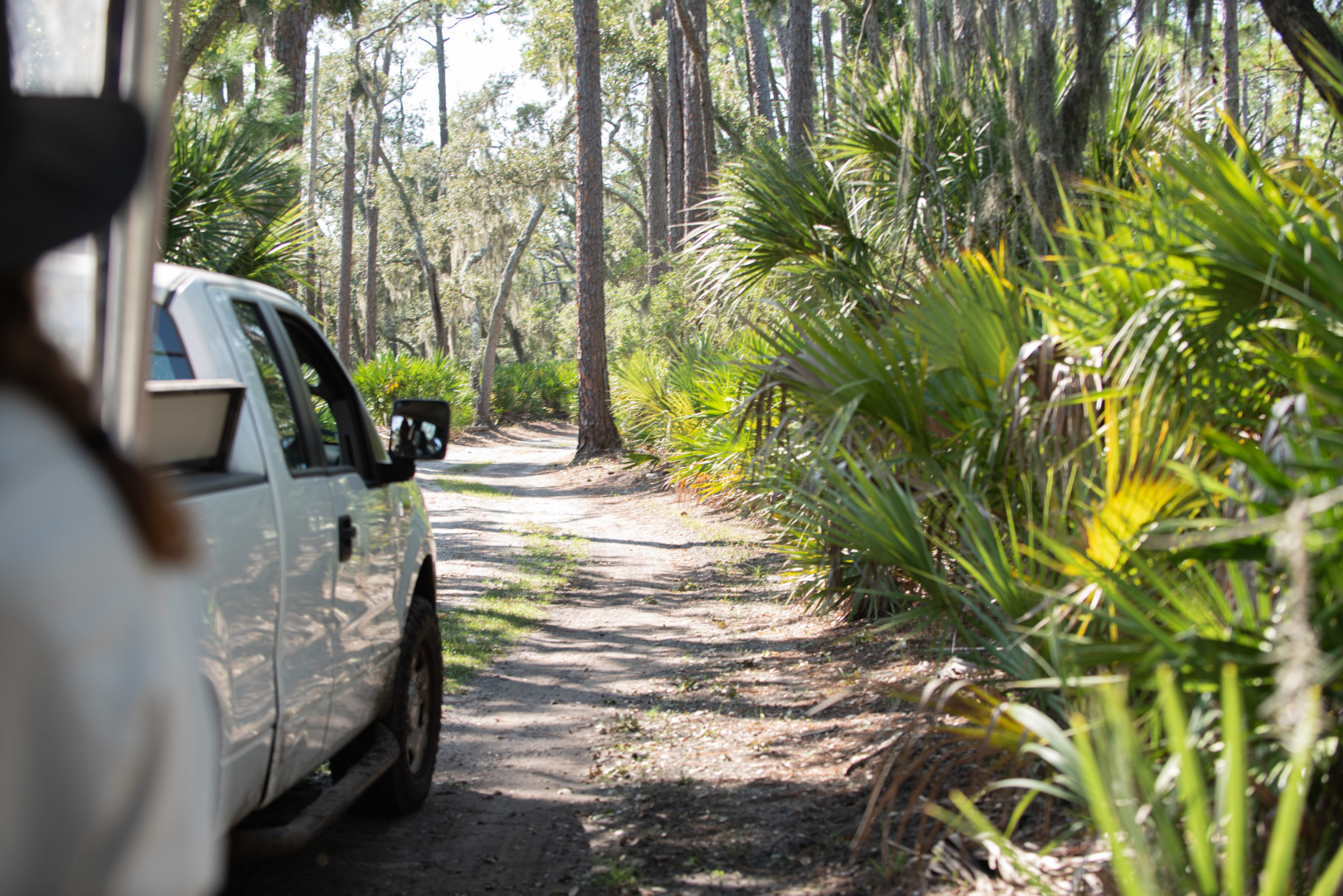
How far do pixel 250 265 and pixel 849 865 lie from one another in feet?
26.0

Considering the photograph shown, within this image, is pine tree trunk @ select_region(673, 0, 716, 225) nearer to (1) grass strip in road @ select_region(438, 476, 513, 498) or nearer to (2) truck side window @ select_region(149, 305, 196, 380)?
(1) grass strip in road @ select_region(438, 476, 513, 498)

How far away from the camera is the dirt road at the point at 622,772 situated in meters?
3.97

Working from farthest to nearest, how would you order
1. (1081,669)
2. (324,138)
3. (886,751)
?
1. (324,138)
2. (886,751)
3. (1081,669)

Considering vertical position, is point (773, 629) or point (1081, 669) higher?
point (1081, 669)

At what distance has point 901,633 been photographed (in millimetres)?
7215

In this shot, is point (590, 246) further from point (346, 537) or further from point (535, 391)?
point (535, 391)

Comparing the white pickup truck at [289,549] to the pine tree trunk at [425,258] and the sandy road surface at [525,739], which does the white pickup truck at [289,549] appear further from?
the pine tree trunk at [425,258]

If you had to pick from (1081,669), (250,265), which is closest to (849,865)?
(1081,669)

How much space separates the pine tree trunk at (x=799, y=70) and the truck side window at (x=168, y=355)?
12.9 m

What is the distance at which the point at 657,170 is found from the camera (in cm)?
3141

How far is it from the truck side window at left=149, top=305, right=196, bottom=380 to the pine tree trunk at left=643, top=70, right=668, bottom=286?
25.8 m

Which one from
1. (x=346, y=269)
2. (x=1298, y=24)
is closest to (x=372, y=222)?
(x=346, y=269)

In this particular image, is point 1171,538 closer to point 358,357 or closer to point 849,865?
point 849,865

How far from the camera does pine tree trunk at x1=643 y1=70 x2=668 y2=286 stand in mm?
30016
